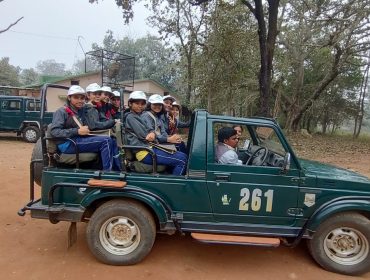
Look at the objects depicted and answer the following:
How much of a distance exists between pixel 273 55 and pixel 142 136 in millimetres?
10824

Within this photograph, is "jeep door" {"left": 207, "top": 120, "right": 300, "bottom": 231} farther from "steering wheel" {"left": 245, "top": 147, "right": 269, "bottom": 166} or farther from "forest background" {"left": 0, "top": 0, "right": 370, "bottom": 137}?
"forest background" {"left": 0, "top": 0, "right": 370, "bottom": 137}

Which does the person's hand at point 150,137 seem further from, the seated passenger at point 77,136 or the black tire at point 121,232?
the black tire at point 121,232

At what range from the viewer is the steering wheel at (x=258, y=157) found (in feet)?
14.5

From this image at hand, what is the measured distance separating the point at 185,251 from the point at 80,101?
2.31 m

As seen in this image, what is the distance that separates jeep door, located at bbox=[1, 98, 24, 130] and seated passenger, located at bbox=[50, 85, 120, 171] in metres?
12.4

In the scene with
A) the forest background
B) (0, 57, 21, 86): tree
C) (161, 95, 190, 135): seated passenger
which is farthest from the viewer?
(0, 57, 21, 86): tree

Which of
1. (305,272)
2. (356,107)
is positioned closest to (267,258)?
(305,272)

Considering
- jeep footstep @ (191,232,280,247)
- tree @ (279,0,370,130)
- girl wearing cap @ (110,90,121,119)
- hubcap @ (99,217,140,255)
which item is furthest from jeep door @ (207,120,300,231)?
tree @ (279,0,370,130)

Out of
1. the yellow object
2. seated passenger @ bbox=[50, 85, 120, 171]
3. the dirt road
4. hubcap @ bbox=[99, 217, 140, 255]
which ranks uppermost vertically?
seated passenger @ bbox=[50, 85, 120, 171]

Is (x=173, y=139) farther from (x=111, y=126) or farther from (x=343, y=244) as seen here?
(x=343, y=244)

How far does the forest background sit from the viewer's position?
1377 cm

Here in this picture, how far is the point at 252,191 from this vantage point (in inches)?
162

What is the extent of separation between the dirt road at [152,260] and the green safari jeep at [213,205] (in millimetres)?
231

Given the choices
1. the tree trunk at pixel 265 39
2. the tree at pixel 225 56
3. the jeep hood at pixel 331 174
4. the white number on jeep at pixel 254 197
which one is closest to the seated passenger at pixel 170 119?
the white number on jeep at pixel 254 197
